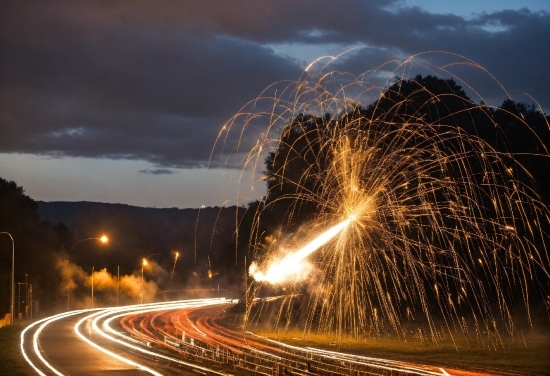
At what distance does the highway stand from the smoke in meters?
41.0

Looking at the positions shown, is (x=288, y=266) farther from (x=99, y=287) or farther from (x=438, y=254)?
(x=99, y=287)

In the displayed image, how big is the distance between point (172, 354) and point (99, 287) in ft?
246

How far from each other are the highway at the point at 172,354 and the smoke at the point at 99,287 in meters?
41.0

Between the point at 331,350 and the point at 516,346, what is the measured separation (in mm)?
9778

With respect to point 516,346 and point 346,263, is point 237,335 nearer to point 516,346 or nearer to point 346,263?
point 346,263

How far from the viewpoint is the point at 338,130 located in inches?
1367

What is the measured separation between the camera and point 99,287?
365 ft

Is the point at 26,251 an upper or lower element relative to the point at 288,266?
upper

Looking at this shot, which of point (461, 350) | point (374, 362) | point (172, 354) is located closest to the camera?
point (374, 362)

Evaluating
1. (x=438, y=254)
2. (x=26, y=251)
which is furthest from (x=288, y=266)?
(x=26, y=251)

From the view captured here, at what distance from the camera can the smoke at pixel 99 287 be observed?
106312mm

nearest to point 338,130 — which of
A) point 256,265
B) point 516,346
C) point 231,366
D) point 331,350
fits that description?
point 231,366

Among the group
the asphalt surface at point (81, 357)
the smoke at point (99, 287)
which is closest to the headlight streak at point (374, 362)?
the asphalt surface at point (81, 357)

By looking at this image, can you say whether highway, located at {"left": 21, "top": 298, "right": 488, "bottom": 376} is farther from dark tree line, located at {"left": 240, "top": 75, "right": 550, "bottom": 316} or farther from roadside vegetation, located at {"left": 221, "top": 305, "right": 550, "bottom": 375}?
dark tree line, located at {"left": 240, "top": 75, "right": 550, "bottom": 316}
